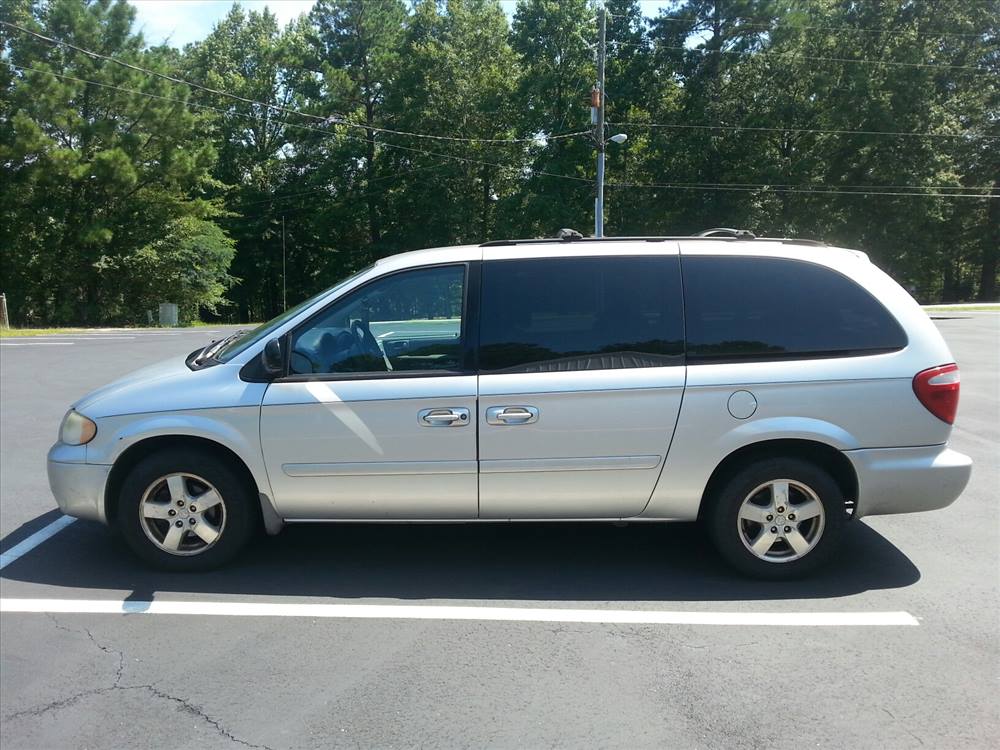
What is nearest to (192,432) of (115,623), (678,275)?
(115,623)

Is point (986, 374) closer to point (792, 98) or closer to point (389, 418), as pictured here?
point (389, 418)

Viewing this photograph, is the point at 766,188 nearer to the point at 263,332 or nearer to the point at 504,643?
the point at 263,332

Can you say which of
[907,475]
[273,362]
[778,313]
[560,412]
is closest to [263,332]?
[273,362]

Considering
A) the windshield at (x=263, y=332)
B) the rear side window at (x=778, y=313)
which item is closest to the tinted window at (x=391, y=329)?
the windshield at (x=263, y=332)

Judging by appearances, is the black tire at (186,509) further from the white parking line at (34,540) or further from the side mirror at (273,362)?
the white parking line at (34,540)

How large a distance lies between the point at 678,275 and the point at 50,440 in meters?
6.57

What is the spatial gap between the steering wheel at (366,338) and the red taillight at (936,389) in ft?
9.75

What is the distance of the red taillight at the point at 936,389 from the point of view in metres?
4.25

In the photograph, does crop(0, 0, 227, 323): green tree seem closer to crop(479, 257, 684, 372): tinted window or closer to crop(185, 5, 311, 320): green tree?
crop(185, 5, 311, 320): green tree

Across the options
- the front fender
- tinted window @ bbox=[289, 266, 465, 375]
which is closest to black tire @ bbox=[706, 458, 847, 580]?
tinted window @ bbox=[289, 266, 465, 375]

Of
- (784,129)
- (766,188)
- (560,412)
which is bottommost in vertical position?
(560,412)

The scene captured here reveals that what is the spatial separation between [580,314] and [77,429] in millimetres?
2944

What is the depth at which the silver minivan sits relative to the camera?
13.9 ft

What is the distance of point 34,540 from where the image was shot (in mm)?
5074
